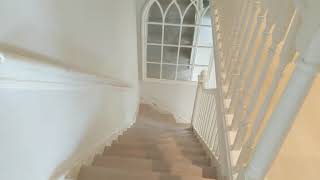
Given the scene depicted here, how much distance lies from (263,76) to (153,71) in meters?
4.97

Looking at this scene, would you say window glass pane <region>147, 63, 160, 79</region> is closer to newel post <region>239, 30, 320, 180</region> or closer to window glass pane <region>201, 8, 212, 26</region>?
window glass pane <region>201, 8, 212, 26</region>

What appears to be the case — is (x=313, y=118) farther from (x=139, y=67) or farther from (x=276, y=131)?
(x=139, y=67)

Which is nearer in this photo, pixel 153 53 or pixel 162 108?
pixel 153 53

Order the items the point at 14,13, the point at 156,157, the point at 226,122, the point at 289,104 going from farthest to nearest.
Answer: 1. the point at 156,157
2. the point at 226,122
3. the point at 14,13
4. the point at 289,104

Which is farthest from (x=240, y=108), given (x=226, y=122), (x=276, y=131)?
(x=276, y=131)

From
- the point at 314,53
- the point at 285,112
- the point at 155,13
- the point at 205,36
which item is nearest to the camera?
the point at 314,53

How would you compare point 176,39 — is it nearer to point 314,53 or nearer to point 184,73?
point 184,73

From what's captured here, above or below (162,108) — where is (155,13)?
above

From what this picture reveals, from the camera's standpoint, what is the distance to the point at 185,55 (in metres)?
5.77

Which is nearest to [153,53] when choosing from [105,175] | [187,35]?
[187,35]

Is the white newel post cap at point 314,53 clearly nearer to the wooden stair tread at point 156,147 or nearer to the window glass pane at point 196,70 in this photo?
the wooden stair tread at point 156,147

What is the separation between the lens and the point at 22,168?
112 centimetres

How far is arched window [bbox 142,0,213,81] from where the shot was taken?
5289mm

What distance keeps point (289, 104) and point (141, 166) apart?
A: 1512 millimetres
